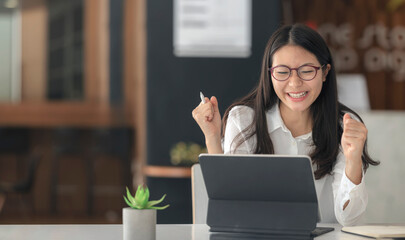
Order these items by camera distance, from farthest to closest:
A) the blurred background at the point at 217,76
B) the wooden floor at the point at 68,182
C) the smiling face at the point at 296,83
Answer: the wooden floor at the point at 68,182 < the blurred background at the point at 217,76 < the smiling face at the point at 296,83

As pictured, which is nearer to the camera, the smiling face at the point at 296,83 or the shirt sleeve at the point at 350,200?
the shirt sleeve at the point at 350,200

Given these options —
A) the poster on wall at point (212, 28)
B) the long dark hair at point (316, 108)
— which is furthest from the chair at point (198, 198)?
the poster on wall at point (212, 28)

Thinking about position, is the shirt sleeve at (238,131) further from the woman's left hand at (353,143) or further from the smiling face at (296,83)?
the woman's left hand at (353,143)

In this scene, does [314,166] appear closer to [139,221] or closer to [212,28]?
[139,221]

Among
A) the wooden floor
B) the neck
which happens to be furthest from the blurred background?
the neck

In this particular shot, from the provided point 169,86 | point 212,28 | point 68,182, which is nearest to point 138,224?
point 169,86

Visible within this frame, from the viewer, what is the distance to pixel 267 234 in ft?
5.85

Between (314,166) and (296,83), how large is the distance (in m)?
0.32

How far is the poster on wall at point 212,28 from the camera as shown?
483 cm

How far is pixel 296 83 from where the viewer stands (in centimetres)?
221

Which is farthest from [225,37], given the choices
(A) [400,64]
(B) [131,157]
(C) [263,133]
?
(B) [131,157]

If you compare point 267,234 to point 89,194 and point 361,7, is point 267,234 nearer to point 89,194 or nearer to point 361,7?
point 361,7

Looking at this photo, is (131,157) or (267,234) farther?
(131,157)

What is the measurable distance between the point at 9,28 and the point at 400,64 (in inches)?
208
